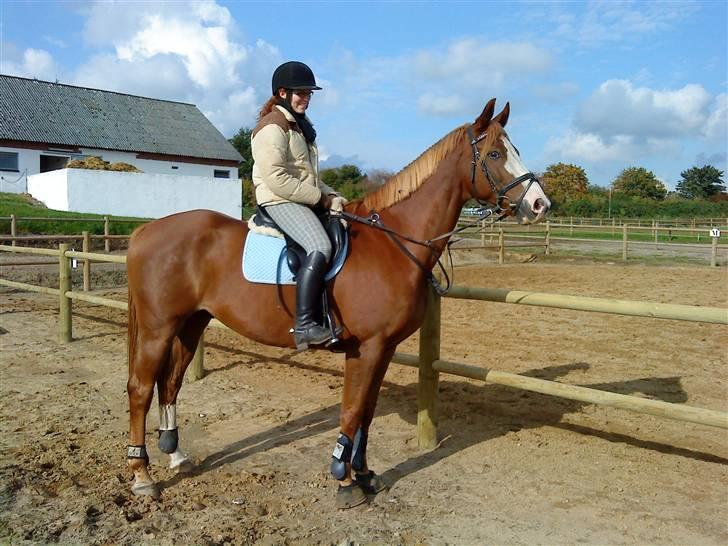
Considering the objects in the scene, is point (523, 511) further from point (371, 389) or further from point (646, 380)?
point (646, 380)

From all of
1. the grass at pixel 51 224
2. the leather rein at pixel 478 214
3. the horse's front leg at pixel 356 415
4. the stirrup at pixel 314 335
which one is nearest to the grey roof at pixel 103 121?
the grass at pixel 51 224

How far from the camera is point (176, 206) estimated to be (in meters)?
26.7

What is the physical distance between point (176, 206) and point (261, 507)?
82.2 ft

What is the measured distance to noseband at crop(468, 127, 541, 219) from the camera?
331 centimetres

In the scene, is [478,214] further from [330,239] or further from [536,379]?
[536,379]

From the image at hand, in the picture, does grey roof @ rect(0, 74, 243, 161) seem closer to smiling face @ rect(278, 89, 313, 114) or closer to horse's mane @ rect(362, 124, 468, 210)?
smiling face @ rect(278, 89, 313, 114)

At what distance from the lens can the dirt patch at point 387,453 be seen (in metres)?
3.20

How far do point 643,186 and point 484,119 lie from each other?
7140 cm

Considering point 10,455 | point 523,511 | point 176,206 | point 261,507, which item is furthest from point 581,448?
point 176,206

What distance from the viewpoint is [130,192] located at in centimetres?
2528

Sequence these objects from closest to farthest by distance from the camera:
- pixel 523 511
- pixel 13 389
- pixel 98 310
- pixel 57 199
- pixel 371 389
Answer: pixel 523 511
pixel 371 389
pixel 13 389
pixel 98 310
pixel 57 199

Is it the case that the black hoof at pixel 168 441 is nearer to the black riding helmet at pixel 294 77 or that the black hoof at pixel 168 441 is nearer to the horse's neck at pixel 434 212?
the horse's neck at pixel 434 212

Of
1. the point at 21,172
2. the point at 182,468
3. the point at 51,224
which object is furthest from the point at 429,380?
the point at 21,172

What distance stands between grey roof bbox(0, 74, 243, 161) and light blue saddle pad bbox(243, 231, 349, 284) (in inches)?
1260
